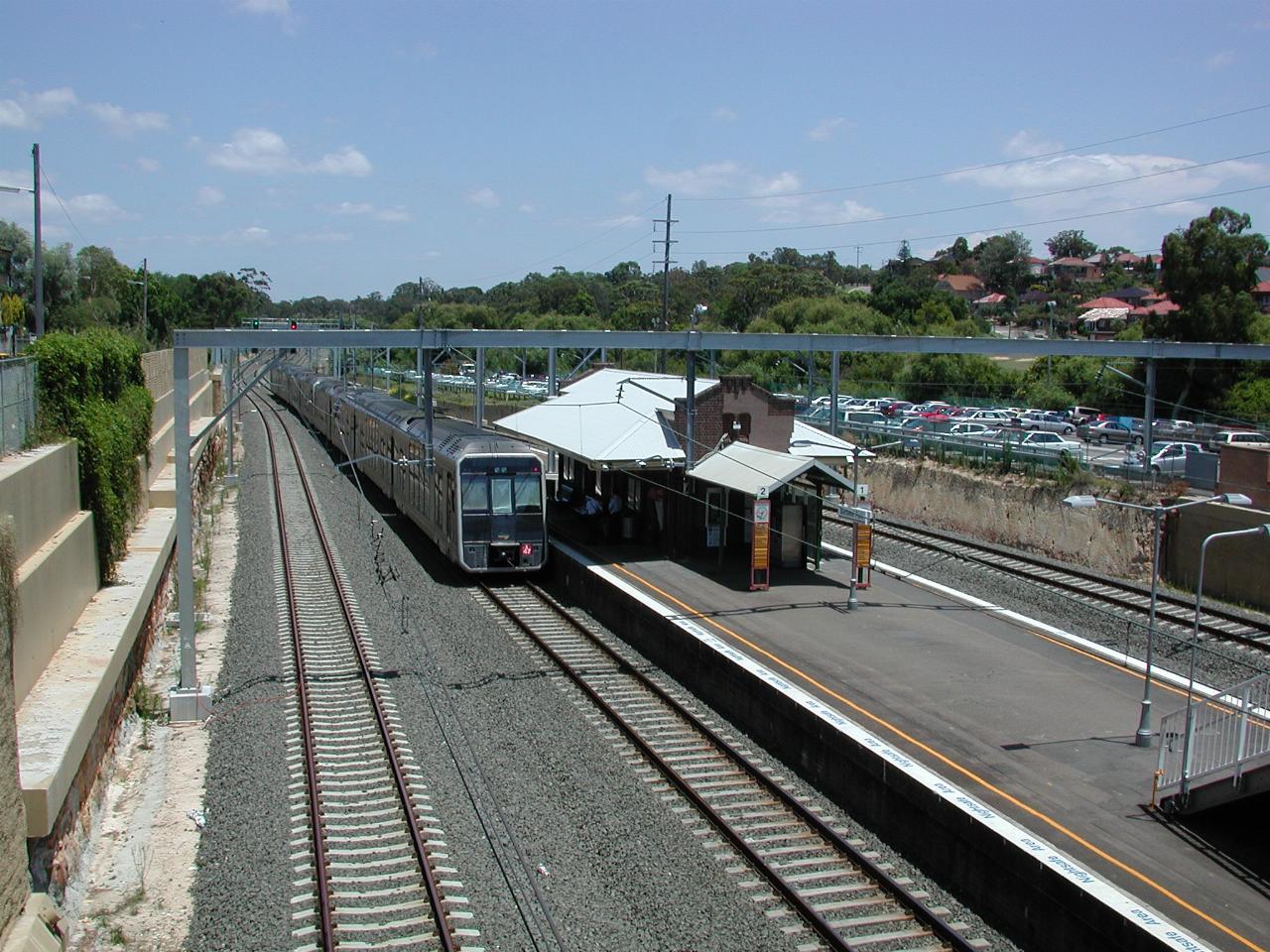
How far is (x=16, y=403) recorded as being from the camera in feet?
42.2

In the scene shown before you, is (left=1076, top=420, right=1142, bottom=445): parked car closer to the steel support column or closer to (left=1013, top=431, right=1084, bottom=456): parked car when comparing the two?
(left=1013, top=431, right=1084, bottom=456): parked car

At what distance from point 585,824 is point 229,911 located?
10.4 feet

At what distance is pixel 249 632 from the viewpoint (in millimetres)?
17188

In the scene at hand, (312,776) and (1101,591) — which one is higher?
(1101,591)

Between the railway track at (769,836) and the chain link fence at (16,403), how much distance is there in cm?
730

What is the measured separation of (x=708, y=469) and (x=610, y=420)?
4.33m

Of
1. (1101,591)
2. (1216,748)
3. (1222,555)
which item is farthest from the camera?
(1222,555)

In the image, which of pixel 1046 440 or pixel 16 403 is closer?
pixel 16 403

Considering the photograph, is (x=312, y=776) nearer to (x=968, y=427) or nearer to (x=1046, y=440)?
(x=1046, y=440)

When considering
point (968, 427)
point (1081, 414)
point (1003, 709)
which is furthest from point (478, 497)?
point (1081, 414)

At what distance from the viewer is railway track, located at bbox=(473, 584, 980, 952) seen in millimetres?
8442

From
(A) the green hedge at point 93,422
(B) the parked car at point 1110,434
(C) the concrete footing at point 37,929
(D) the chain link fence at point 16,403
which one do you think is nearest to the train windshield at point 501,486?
(A) the green hedge at point 93,422

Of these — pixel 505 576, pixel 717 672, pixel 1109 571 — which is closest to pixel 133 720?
pixel 717 672

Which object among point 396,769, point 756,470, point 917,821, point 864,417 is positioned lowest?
point 396,769
